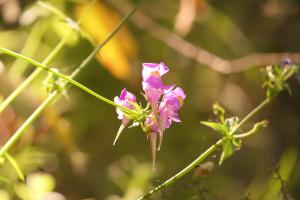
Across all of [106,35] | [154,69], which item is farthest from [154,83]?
[106,35]

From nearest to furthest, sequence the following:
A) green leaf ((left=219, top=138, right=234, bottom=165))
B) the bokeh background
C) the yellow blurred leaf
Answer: green leaf ((left=219, top=138, right=234, bottom=165)) < the bokeh background < the yellow blurred leaf

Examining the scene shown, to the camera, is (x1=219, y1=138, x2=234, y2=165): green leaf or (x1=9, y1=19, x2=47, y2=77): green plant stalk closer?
(x1=219, y1=138, x2=234, y2=165): green leaf

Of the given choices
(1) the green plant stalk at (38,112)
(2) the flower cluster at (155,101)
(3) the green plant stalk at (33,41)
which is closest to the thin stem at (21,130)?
(1) the green plant stalk at (38,112)

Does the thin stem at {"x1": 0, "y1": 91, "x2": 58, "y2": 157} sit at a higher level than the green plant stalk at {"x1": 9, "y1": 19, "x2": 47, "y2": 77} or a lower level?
lower

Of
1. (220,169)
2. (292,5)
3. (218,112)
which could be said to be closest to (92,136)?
(220,169)

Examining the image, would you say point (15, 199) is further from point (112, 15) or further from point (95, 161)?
point (112, 15)

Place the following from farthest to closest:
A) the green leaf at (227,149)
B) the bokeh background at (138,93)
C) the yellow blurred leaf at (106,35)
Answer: the yellow blurred leaf at (106,35), the bokeh background at (138,93), the green leaf at (227,149)

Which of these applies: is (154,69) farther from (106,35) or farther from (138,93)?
(138,93)

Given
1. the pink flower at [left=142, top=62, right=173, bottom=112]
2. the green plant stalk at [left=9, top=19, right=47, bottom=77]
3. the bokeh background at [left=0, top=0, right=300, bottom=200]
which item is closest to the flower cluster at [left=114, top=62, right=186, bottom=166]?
the pink flower at [left=142, top=62, right=173, bottom=112]

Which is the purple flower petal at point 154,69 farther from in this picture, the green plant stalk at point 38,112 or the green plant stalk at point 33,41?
the green plant stalk at point 33,41

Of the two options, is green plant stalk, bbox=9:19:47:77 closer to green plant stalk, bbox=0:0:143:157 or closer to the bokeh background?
the bokeh background
